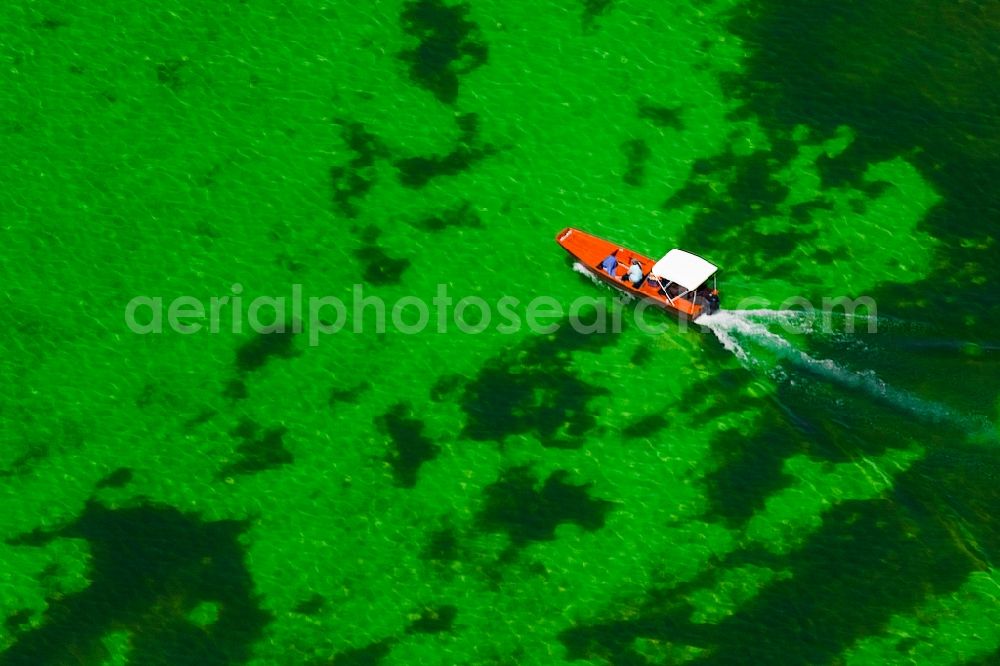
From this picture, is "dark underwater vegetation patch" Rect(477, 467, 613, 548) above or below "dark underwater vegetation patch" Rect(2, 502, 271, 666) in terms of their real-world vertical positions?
above

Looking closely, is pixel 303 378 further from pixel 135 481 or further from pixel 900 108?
pixel 900 108

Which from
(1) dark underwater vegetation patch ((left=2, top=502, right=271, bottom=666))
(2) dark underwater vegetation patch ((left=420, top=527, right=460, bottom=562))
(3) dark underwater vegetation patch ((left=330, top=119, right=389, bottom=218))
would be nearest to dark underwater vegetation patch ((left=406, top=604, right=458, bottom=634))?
(2) dark underwater vegetation patch ((left=420, top=527, right=460, bottom=562))

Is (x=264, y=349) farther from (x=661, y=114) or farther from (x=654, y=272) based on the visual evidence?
(x=661, y=114)

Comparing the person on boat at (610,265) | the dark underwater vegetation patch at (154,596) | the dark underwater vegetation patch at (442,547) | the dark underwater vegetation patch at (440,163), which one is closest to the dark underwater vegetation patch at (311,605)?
the dark underwater vegetation patch at (154,596)

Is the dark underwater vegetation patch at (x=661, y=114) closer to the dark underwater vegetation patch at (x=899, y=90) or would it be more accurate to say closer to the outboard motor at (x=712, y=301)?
the dark underwater vegetation patch at (x=899, y=90)

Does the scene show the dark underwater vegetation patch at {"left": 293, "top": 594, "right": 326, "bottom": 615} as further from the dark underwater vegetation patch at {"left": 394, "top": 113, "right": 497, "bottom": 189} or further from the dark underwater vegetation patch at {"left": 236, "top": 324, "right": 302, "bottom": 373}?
the dark underwater vegetation patch at {"left": 394, "top": 113, "right": 497, "bottom": 189}

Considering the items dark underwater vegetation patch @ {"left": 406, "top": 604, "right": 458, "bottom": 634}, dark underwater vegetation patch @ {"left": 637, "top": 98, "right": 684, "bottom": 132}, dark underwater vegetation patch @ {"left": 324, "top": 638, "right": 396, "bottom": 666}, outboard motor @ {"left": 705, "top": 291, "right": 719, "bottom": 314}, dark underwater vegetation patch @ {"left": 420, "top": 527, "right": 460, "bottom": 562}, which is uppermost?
dark underwater vegetation patch @ {"left": 637, "top": 98, "right": 684, "bottom": 132}
